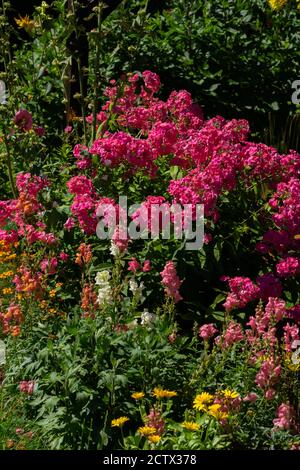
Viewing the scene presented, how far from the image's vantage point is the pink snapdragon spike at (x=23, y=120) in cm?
552

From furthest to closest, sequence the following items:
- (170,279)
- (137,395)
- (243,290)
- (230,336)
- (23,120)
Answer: (23,120) < (243,290) < (170,279) < (230,336) < (137,395)

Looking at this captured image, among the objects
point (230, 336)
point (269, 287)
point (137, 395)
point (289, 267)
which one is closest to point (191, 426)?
point (137, 395)

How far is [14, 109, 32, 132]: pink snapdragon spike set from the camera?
5.52 m

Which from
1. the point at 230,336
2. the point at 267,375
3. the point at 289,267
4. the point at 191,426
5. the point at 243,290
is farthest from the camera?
the point at 289,267

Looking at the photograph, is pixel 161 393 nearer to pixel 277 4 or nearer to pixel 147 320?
pixel 147 320

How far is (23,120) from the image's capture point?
5555 mm

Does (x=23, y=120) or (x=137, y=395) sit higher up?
(x=23, y=120)

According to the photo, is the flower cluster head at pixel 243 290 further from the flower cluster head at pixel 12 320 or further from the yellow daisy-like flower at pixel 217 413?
the flower cluster head at pixel 12 320

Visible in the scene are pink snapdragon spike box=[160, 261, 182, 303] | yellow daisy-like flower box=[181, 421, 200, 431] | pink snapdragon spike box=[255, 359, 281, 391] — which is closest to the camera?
yellow daisy-like flower box=[181, 421, 200, 431]

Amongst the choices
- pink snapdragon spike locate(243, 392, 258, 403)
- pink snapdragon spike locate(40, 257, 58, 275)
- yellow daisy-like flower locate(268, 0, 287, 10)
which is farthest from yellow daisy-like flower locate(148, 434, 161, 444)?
yellow daisy-like flower locate(268, 0, 287, 10)

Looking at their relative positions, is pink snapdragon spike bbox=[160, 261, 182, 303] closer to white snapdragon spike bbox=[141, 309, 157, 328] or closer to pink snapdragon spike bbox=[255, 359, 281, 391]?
white snapdragon spike bbox=[141, 309, 157, 328]

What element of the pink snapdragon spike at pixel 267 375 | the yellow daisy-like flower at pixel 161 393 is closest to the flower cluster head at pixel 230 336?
the pink snapdragon spike at pixel 267 375

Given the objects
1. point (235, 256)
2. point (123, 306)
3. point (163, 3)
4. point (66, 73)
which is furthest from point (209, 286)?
point (163, 3)

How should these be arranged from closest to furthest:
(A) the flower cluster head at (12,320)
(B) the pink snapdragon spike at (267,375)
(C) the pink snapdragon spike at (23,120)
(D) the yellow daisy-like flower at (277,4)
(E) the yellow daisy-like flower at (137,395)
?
(E) the yellow daisy-like flower at (137,395)
(B) the pink snapdragon spike at (267,375)
(A) the flower cluster head at (12,320)
(C) the pink snapdragon spike at (23,120)
(D) the yellow daisy-like flower at (277,4)
